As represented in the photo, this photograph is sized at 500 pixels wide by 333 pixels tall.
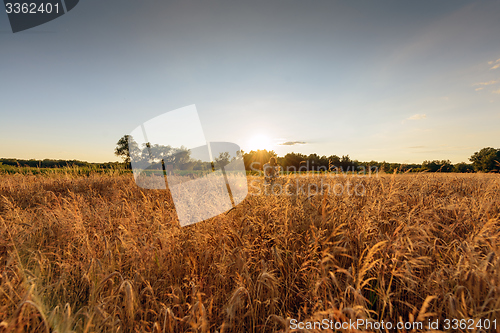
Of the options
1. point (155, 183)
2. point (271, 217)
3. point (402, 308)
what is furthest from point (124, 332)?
point (155, 183)

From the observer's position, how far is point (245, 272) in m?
2.12

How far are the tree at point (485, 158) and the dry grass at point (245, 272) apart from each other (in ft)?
174

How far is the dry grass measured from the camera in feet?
5.08

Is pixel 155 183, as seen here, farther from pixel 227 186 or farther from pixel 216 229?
pixel 216 229

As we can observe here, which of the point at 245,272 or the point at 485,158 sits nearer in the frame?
the point at 245,272

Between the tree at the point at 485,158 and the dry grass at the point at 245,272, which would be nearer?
the dry grass at the point at 245,272

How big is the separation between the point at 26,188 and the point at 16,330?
7.90m

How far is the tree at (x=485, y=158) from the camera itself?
3797cm

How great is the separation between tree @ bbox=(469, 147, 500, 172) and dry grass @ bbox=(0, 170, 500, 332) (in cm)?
5308

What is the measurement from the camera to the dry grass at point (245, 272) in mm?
1548

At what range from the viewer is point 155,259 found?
2510 mm

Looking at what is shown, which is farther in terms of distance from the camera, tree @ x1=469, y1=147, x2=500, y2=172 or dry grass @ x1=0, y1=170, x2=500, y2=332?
tree @ x1=469, y1=147, x2=500, y2=172

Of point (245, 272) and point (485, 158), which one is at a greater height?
point (485, 158)

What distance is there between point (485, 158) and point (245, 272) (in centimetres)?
6248
